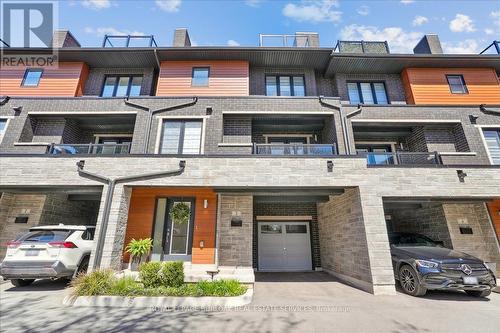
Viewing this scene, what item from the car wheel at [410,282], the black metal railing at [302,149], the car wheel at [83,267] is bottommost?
the car wheel at [410,282]

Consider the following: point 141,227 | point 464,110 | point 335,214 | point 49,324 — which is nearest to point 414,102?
point 464,110

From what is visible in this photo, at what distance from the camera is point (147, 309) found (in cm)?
541

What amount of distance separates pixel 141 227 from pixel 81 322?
453cm

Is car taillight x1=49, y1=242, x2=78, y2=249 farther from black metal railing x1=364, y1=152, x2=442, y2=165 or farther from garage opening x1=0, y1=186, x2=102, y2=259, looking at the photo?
black metal railing x1=364, y1=152, x2=442, y2=165

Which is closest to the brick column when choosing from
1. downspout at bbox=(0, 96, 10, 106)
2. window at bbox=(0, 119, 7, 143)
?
window at bbox=(0, 119, 7, 143)

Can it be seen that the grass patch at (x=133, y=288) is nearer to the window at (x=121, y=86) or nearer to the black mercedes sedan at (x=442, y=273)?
the black mercedes sedan at (x=442, y=273)

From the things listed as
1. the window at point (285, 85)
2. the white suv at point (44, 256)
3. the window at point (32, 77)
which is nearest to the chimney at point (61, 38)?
the window at point (32, 77)

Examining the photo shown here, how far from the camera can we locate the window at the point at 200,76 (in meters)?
12.3

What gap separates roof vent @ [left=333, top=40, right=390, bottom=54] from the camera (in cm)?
1353

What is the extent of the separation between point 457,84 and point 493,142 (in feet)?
12.6

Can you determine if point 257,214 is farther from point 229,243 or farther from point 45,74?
point 45,74

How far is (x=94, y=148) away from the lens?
9.45m

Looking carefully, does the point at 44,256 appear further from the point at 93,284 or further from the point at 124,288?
the point at 124,288

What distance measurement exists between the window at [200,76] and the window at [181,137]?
2899mm
